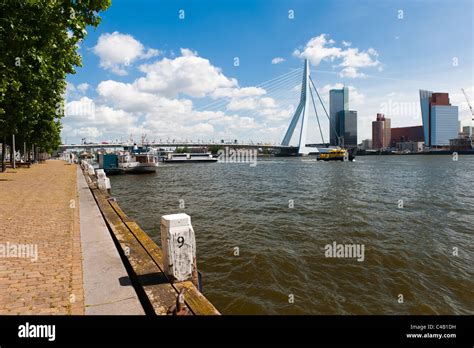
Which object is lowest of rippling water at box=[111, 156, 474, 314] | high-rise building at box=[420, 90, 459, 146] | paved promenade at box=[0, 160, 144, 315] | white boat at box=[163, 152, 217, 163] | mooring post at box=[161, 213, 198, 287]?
rippling water at box=[111, 156, 474, 314]

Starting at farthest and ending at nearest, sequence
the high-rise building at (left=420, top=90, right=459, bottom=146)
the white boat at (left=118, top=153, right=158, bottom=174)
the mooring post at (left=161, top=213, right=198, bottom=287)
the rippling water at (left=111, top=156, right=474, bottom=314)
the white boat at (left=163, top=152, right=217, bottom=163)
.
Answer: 1. the high-rise building at (left=420, top=90, right=459, bottom=146)
2. the white boat at (left=163, top=152, right=217, bottom=163)
3. the white boat at (left=118, top=153, right=158, bottom=174)
4. the rippling water at (left=111, top=156, right=474, bottom=314)
5. the mooring post at (left=161, top=213, right=198, bottom=287)

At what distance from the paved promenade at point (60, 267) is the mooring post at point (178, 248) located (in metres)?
0.70

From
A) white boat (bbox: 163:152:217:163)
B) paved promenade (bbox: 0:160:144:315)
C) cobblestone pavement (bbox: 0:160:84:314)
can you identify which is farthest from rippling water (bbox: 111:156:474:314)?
white boat (bbox: 163:152:217:163)

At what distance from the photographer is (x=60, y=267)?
551 cm

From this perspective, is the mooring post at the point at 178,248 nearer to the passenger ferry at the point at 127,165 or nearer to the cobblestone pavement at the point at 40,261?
the cobblestone pavement at the point at 40,261

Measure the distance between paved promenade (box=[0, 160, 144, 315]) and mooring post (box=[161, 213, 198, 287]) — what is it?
0.70 meters

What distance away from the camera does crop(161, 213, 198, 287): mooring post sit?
15.0 feet

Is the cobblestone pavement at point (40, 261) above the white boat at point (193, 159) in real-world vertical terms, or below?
below

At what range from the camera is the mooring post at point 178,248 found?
4.57 meters

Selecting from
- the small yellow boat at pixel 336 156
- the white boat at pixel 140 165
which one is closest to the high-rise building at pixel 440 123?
the small yellow boat at pixel 336 156

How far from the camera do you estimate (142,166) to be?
46906 millimetres

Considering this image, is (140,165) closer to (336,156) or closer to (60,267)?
(60,267)

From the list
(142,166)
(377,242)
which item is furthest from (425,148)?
(377,242)

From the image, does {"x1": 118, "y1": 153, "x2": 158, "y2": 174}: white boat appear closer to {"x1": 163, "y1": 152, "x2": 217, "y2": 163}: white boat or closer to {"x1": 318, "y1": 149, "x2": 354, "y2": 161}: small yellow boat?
{"x1": 163, "y1": 152, "x2": 217, "y2": 163}: white boat
